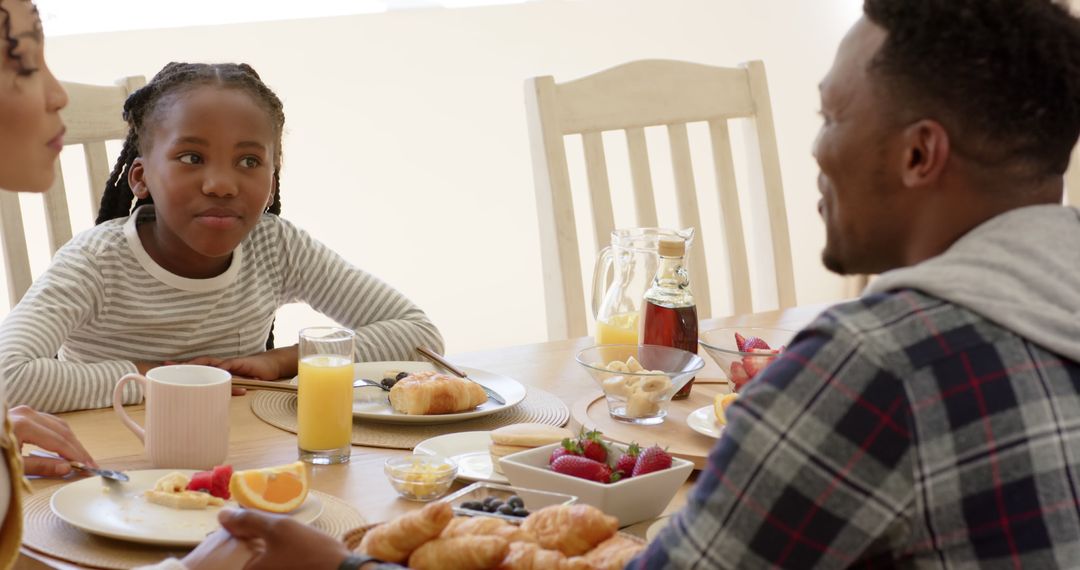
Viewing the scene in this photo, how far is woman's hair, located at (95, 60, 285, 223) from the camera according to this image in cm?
180

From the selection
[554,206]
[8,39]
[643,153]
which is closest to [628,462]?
[8,39]

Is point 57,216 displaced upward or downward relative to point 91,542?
upward

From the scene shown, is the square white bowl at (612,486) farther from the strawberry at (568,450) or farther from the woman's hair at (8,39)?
the woman's hair at (8,39)

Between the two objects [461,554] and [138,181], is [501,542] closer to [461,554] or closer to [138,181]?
[461,554]

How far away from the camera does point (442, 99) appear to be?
3.87m

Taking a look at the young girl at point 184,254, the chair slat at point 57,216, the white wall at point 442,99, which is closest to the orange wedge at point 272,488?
the young girl at point 184,254

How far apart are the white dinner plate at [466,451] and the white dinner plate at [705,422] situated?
23 cm

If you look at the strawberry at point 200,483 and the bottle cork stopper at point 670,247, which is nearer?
the strawberry at point 200,483

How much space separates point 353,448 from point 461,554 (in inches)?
18.6

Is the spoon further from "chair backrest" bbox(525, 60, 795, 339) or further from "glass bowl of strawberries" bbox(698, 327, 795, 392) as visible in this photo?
"chair backrest" bbox(525, 60, 795, 339)

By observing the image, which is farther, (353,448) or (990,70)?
(353,448)

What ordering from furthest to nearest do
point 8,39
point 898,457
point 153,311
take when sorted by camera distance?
point 153,311, point 8,39, point 898,457

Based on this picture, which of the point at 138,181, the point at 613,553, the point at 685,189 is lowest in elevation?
the point at 613,553

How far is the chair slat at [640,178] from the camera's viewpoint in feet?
7.14
